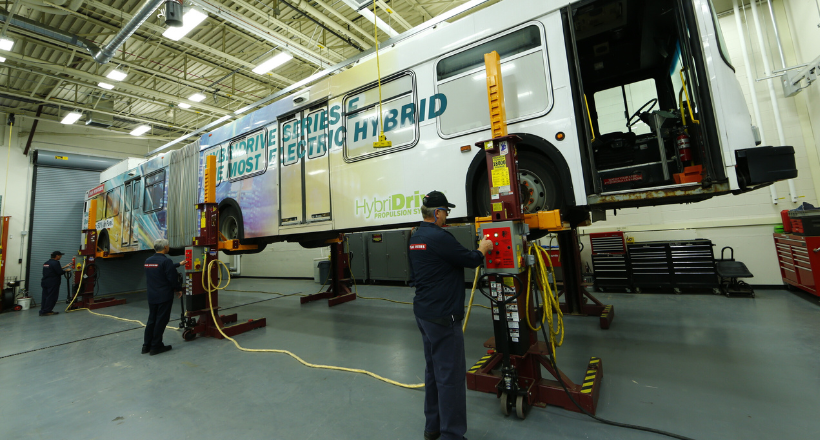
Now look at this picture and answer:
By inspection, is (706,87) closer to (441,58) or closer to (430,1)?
(441,58)

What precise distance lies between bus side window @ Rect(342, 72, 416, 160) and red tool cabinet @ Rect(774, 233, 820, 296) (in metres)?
5.83

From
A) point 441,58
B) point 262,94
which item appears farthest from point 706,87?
point 262,94

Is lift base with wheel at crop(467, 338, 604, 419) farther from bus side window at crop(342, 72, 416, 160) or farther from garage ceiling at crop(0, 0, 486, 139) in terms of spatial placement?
garage ceiling at crop(0, 0, 486, 139)

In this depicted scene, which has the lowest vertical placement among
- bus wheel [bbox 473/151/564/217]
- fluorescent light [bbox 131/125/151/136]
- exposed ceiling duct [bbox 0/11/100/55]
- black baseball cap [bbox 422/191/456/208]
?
black baseball cap [bbox 422/191/456/208]

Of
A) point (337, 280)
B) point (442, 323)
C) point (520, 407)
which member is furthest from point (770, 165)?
point (337, 280)

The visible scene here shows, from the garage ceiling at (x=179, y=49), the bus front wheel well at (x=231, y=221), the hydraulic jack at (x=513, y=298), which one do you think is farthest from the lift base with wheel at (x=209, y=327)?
the garage ceiling at (x=179, y=49)

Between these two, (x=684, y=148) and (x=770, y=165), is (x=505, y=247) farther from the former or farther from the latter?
(x=684, y=148)

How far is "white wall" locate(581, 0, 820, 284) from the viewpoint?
5594 millimetres

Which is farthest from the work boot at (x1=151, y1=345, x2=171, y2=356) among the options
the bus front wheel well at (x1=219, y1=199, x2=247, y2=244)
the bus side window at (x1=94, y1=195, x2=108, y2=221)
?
the bus side window at (x1=94, y1=195, x2=108, y2=221)

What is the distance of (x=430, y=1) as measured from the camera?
21.8ft

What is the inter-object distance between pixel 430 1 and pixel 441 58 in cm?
441

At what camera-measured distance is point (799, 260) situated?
489cm

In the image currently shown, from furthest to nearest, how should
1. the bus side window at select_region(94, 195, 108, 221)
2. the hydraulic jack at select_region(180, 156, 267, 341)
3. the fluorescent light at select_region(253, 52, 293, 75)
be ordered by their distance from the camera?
1. the bus side window at select_region(94, 195, 108, 221)
2. the fluorescent light at select_region(253, 52, 293, 75)
3. the hydraulic jack at select_region(180, 156, 267, 341)

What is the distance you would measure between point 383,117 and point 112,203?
9865mm
